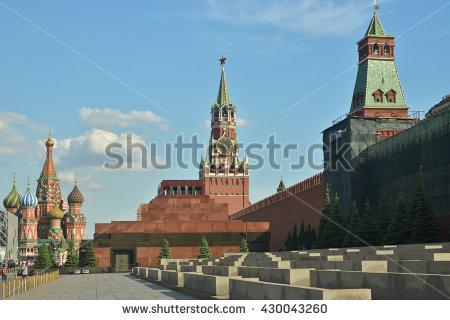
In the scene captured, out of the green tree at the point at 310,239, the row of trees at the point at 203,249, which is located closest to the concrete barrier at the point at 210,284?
the green tree at the point at 310,239

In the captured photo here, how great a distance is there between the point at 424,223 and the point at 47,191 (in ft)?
488

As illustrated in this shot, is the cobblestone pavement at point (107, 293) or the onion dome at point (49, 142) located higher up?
the onion dome at point (49, 142)

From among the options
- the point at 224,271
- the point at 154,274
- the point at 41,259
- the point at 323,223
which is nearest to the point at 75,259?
the point at 41,259

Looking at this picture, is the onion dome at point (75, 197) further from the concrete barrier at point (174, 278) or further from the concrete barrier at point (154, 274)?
the concrete barrier at point (174, 278)

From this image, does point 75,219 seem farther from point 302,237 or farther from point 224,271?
point 224,271

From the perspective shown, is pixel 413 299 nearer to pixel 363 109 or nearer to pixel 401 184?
pixel 401 184

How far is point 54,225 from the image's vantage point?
555 feet

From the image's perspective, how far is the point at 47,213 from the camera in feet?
566

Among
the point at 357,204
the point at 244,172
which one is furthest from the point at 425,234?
the point at 244,172

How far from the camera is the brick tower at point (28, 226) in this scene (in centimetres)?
16012

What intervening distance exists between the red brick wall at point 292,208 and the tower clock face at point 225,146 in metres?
68.9

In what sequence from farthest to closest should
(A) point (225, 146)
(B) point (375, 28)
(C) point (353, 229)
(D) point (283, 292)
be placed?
(A) point (225, 146)
(B) point (375, 28)
(C) point (353, 229)
(D) point (283, 292)
